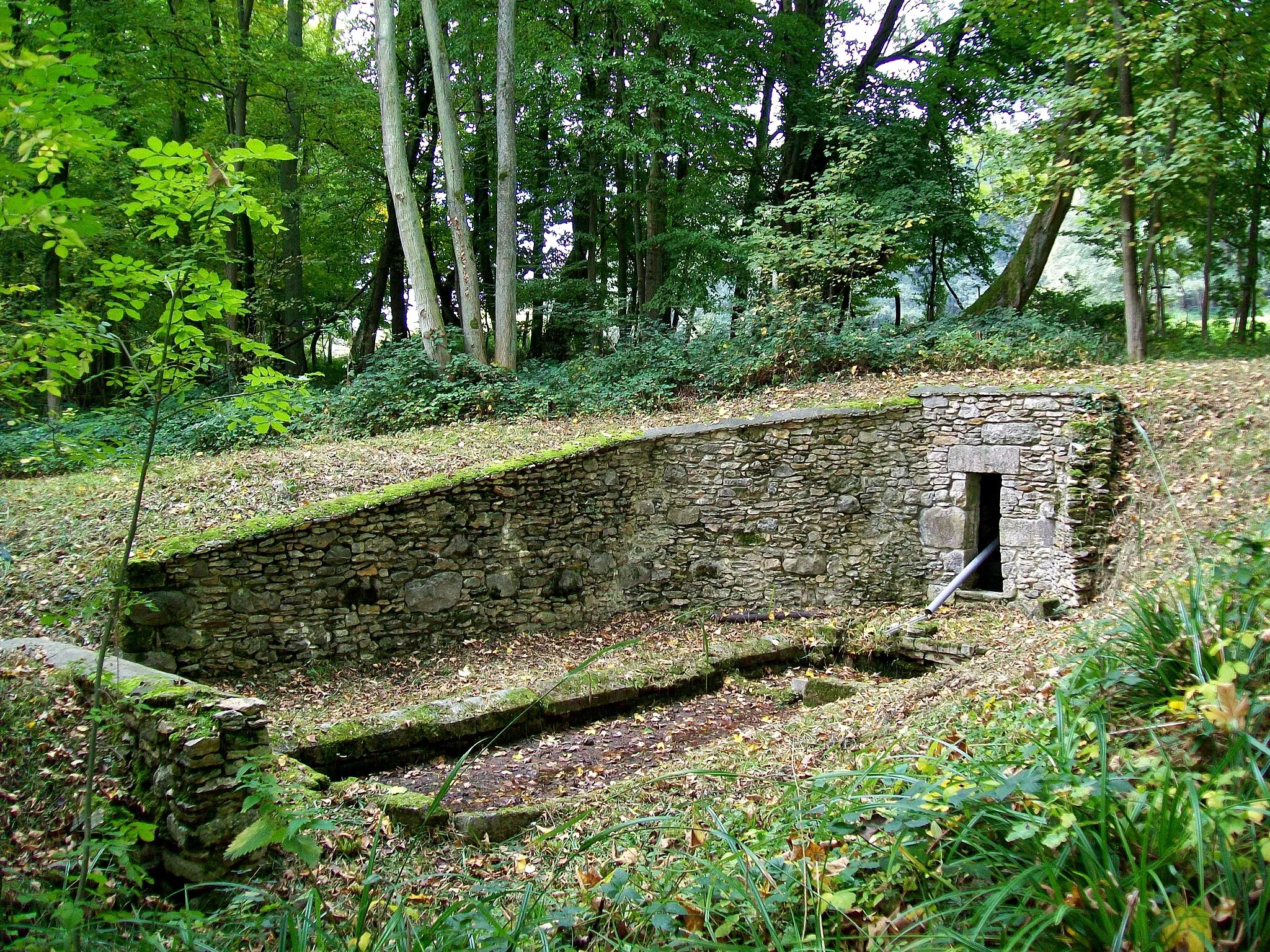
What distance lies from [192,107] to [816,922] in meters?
17.0

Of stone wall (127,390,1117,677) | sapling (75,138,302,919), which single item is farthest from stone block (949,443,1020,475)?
sapling (75,138,302,919)

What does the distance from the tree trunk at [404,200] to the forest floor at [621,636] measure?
9.31 ft

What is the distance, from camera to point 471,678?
6633mm

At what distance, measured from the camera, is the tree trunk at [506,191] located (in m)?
11.4

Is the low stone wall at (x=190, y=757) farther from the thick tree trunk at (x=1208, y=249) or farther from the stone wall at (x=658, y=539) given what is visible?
the thick tree trunk at (x=1208, y=249)

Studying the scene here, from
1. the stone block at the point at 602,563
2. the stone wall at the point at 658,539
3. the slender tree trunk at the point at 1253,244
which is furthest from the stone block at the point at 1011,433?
the slender tree trunk at the point at 1253,244

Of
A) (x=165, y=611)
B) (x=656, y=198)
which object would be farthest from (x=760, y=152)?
(x=165, y=611)

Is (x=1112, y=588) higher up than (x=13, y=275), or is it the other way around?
(x=13, y=275)

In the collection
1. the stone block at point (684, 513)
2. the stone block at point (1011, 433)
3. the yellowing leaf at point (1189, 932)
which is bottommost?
the stone block at point (684, 513)

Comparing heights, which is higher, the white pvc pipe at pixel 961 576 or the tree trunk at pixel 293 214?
the tree trunk at pixel 293 214

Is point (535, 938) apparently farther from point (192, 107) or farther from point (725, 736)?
point (192, 107)

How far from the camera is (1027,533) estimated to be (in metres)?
7.94

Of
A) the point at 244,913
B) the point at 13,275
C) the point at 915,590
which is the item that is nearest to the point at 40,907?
the point at 244,913

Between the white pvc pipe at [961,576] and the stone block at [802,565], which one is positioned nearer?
the white pvc pipe at [961,576]
